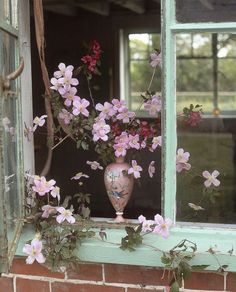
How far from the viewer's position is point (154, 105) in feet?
8.71

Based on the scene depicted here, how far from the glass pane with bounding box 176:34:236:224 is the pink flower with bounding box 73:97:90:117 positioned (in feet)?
1.27

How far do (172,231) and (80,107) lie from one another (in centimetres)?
63

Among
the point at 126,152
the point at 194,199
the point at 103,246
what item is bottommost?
the point at 103,246

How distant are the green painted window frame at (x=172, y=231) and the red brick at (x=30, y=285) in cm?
24

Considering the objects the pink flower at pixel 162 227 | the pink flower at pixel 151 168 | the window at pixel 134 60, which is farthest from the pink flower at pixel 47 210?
the window at pixel 134 60

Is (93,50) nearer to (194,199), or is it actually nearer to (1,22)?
(1,22)

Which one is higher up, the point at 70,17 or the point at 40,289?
the point at 70,17

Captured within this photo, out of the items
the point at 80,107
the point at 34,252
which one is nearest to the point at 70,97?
the point at 80,107

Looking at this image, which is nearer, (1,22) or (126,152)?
(1,22)

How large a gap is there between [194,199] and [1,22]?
101cm

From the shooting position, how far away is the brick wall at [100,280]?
222 centimetres

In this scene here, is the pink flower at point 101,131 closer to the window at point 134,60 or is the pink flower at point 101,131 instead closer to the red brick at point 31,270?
the red brick at point 31,270

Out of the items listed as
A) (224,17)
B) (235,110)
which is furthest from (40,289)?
(235,110)

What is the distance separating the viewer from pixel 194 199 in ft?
7.64
